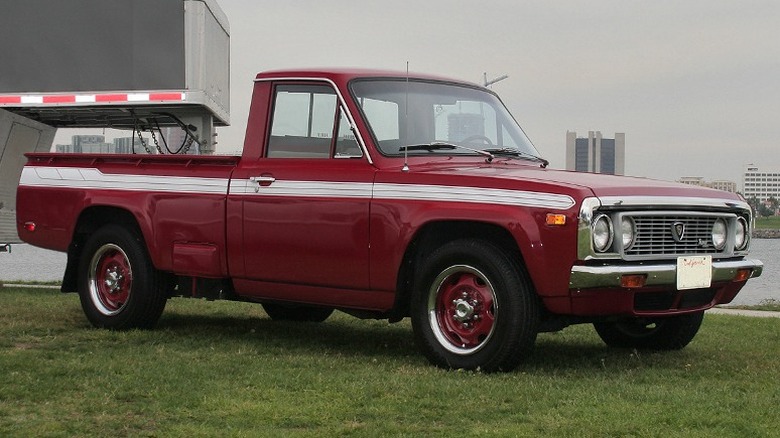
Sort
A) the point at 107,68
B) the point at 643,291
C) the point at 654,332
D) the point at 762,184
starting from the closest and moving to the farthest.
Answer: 1. the point at 643,291
2. the point at 654,332
3. the point at 107,68
4. the point at 762,184

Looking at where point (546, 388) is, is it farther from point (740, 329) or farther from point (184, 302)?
point (184, 302)

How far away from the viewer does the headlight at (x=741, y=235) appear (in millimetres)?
8141

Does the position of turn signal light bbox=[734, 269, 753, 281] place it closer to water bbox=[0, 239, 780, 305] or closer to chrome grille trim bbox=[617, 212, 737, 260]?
chrome grille trim bbox=[617, 212, 737, 260]

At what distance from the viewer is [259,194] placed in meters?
8.66

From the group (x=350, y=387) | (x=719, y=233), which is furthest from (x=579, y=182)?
(x=350, y=387)

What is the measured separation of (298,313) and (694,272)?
170 inches

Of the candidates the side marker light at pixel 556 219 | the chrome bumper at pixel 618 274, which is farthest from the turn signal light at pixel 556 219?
the chrome bumper at pixel 618 274

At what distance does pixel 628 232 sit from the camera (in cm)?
728

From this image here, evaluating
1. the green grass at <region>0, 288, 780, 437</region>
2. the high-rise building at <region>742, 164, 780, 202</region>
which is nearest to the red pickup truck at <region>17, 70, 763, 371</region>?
the green grass at <region>0, 288, 780, 437</region>

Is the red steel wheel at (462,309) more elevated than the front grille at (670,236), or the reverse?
the front grille at (670,236)

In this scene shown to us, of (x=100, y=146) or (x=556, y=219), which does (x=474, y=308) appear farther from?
(x=100, y=146)

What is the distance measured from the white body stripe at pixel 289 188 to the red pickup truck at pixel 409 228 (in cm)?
1

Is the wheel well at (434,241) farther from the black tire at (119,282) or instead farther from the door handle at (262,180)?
the black tire at (119,282)

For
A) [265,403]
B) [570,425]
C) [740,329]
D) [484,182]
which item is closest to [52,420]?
[265,403]
